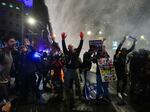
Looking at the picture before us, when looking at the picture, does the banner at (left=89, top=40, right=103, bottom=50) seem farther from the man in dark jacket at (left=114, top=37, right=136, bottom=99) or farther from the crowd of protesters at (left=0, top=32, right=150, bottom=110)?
the man in dark jacket at (left=114, top=37, right=136, bottom=99)

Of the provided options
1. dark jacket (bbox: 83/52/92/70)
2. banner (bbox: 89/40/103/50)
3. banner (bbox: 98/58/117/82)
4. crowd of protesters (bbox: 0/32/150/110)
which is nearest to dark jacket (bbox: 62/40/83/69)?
crowd of protesters (bbox: 0/32/150/110)

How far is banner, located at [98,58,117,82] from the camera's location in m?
9.92

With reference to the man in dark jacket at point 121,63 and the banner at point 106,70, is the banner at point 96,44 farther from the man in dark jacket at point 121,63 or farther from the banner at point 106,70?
the man in dark jacket at point 121,63

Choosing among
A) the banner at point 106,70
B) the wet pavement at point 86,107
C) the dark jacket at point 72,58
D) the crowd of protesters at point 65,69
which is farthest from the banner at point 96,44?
the wet pavement at point 86,107

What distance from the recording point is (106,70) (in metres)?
10.0

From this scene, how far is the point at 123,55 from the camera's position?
1088cm

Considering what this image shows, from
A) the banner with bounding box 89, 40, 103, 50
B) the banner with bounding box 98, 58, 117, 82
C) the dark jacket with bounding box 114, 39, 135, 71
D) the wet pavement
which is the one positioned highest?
the banner with bounding box 89, 40, 103, 50

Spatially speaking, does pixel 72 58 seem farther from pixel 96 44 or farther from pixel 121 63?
pixel 121 63

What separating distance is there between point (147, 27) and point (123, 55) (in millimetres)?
16867

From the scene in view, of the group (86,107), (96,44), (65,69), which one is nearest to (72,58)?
(65,69)

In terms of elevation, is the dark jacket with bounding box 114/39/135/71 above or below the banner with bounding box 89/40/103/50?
below

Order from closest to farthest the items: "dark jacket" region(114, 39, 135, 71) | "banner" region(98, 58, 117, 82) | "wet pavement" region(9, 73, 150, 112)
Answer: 1. "wet pavement" region(9, 73, 150, 112)
2. "banner" region(98, 58, 117, 82)
3. "dark jacket" region(114, 39, 135, 71)

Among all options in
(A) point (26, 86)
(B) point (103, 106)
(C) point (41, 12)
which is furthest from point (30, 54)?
(C) point (41, 12)

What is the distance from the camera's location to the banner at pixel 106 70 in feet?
32.6
